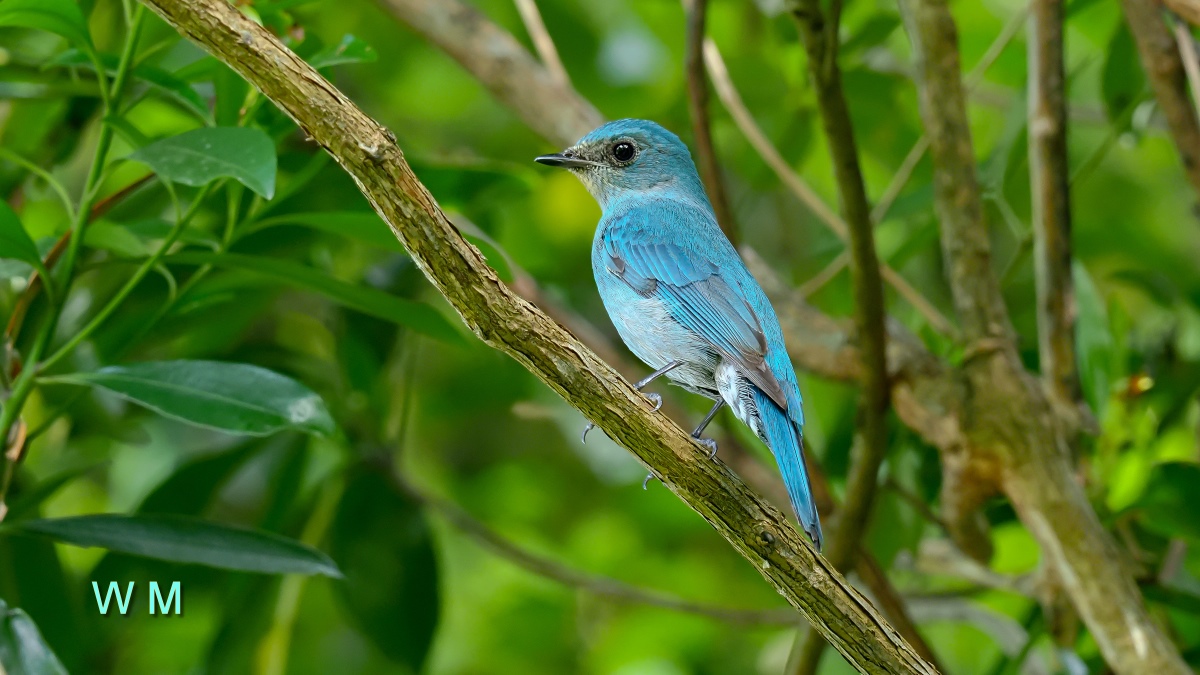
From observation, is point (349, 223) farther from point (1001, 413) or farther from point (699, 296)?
point (1001, 413)

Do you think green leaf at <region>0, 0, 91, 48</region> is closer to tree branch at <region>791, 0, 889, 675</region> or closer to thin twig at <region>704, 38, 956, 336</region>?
tree branch at <region>791, 0, 889, 675</region>

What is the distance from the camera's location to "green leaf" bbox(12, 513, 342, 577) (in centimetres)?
288

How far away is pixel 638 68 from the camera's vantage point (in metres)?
6.09

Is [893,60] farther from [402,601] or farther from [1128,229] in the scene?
[402,601]

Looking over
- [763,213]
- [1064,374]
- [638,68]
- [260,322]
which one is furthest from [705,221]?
[763,213]

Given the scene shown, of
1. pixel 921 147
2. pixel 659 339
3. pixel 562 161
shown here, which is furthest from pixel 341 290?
pixel 921 147

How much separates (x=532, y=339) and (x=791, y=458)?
89cm

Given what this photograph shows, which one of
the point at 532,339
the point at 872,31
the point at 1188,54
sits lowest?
the point at 532,339

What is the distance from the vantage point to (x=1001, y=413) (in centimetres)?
352

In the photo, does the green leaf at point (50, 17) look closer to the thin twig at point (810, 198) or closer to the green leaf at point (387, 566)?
the green leaf at point (387, 566)

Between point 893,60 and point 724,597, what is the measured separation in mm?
2796

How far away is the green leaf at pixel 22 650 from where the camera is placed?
2514 millimetres

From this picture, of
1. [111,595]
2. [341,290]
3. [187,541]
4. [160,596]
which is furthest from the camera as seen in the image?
[160,596]

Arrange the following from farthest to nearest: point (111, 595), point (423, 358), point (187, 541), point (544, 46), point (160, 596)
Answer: point (423, 358) < point (544, 46) < point (160, 596) < point (111, 595) < point (187, 541)
